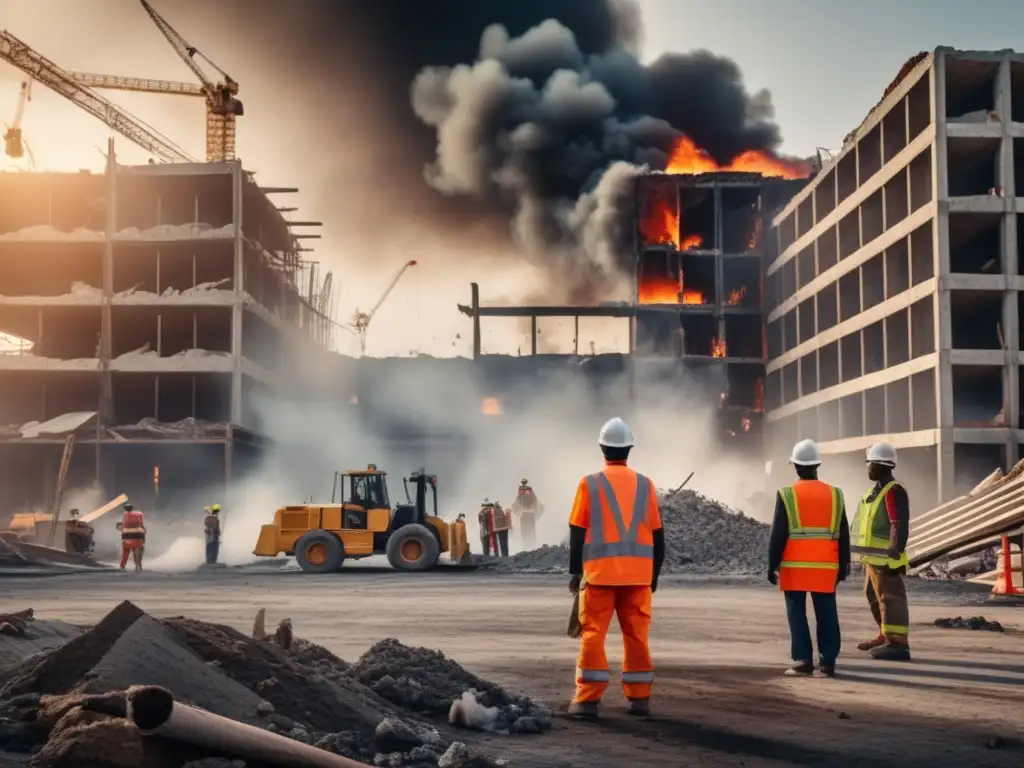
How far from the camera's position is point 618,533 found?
7.07m

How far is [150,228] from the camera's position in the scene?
51062mm

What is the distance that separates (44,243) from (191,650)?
155 feet

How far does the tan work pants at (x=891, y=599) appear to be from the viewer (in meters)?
10.1

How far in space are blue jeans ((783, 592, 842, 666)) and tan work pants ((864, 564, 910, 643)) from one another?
3.96ft

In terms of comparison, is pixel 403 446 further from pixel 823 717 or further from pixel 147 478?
pixel 823 717

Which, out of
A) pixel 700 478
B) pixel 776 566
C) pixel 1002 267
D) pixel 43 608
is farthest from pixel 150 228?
pixel 776 566

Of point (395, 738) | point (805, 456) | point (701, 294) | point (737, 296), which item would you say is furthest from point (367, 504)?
point (737, 296)

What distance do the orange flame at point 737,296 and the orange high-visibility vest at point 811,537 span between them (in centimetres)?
5026

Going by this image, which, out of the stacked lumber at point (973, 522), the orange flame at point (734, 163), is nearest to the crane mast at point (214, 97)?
the orange flame at point (734, 163)

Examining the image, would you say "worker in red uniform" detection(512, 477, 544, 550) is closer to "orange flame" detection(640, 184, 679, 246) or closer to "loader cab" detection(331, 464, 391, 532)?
"loader cab" detection(331, 464, 391, 532)

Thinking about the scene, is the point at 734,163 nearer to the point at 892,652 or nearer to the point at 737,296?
the point at 737,296

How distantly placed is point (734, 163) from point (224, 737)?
221 feet

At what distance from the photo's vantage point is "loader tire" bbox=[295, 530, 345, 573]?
25.7m

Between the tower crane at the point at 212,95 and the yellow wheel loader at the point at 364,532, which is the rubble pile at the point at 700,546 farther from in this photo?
the tower crane at the point at 212,95
